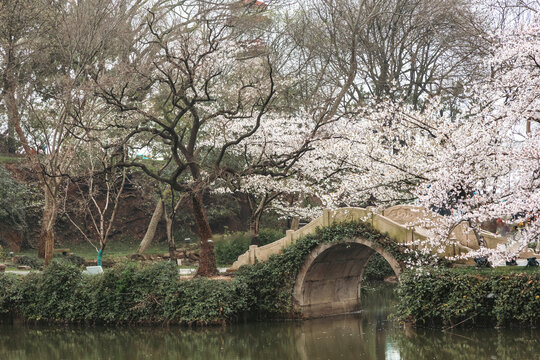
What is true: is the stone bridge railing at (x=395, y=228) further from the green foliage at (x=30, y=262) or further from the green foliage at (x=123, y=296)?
the green foliage at (x=30, y=262)

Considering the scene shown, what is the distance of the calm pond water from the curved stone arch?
840 millimetres

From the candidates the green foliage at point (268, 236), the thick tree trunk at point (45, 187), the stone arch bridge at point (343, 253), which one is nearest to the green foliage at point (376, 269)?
the green foliage at point (268, 236)

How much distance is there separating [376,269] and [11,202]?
64.1 ft

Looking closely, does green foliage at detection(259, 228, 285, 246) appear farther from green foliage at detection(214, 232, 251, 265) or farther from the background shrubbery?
green foliage at detection(214, 232, 251, 265)

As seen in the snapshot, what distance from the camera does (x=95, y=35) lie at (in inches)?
909

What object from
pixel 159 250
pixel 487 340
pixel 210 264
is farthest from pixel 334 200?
pixel 159 250

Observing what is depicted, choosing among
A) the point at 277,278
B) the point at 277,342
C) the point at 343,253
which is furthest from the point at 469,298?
the point at 277,278

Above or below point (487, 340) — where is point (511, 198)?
above

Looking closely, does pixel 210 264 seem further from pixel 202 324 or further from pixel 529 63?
pixel 529 63

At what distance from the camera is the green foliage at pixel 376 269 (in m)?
32.3

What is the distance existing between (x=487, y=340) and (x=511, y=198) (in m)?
3.82

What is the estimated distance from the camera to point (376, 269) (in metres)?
32.5

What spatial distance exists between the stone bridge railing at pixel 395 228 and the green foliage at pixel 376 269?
10534 millimetres

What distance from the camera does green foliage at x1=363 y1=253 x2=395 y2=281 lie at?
106ft
